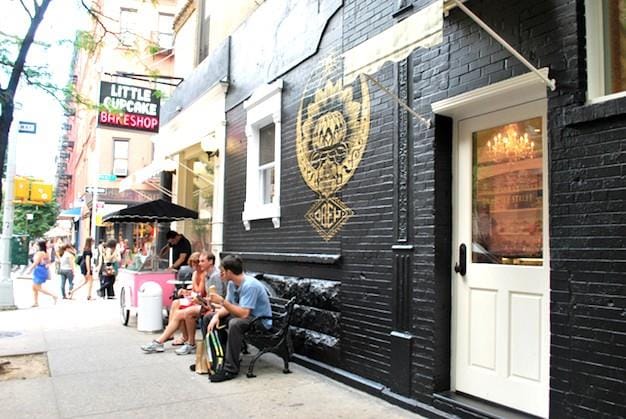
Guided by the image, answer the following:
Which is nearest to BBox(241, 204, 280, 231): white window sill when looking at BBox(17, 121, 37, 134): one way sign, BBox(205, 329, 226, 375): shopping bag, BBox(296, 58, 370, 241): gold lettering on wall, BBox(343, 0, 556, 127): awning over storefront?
BBox(296, 58, 370, 241): gold lettering on wall

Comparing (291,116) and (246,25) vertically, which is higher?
(246,25)

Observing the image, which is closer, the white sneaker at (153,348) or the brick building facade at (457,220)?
the brick building facade at (457,220)

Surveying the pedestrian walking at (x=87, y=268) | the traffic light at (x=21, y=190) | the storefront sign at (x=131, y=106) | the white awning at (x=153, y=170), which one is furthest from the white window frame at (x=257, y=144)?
the traffic light at (x=21, y=190)

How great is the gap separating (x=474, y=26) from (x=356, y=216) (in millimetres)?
2296

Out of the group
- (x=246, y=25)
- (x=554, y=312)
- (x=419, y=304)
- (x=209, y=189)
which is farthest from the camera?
(x=209, y=189)

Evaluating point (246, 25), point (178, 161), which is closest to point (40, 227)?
point (178, 161)

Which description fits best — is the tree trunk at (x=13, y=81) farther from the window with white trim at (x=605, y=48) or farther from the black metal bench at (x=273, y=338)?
Result: the window with white trim at (x=605, y=48)

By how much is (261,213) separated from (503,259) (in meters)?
4.45

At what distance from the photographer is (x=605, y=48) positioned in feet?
12.3

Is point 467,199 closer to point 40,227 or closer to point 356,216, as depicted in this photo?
point 356,216

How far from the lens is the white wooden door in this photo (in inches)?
163

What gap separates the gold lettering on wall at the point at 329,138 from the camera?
6000 millimetres

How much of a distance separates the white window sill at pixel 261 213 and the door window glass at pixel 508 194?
3.48 m

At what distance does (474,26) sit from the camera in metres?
4.59
